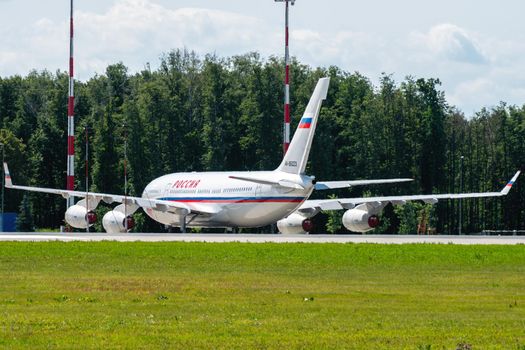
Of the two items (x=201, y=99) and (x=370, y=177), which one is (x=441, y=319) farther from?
(x=201, y=99)

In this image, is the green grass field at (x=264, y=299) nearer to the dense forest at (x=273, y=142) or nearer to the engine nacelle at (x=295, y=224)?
the engine nacelle at (x=295, y=224)

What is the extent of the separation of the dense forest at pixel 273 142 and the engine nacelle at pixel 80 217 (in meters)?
39.1

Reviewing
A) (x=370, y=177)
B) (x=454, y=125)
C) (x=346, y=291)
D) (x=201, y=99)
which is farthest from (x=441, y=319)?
(x=454, y=125)

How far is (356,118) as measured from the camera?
133625mm

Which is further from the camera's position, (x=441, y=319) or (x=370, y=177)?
(x=370, y=177)

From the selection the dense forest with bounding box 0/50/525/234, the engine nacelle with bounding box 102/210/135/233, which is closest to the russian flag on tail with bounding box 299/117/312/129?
the engine nacelle with bounding box 102/210/135/233

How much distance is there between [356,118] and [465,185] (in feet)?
46.6

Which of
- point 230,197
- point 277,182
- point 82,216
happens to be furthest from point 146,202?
point 277,182

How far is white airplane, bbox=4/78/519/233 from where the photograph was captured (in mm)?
73500

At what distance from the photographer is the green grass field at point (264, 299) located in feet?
76.1

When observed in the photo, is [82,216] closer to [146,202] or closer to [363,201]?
[146,202]

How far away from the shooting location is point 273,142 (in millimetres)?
131000

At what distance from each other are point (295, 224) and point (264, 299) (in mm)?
52717

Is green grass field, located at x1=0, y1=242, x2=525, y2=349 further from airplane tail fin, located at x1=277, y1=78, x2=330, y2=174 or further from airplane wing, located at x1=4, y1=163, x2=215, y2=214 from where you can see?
airplane wing, located at x1=4, y1=163, x2=215, y2=214
